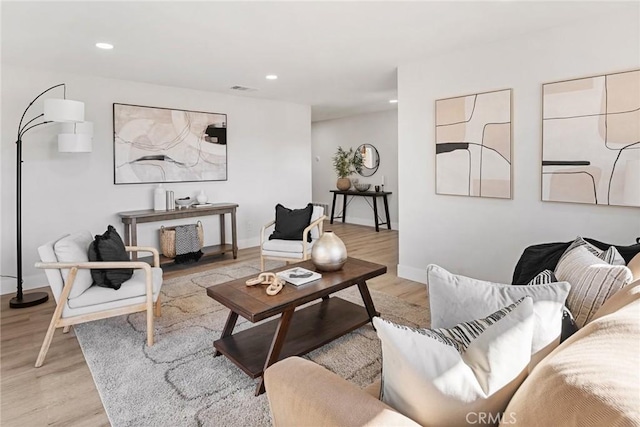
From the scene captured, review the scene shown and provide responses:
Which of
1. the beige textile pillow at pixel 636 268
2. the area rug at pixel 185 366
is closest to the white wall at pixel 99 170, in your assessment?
the area rug at pixel 185 366

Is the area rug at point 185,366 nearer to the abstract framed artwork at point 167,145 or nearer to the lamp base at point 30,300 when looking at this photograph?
the lamp base at point 30,300

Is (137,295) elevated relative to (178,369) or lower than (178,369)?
elevated

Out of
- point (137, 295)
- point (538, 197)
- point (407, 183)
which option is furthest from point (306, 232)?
point (538, 197)

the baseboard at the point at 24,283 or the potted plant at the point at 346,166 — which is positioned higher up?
the potted plant at the point at 346,166

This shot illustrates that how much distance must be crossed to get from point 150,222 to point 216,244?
1.10 meters

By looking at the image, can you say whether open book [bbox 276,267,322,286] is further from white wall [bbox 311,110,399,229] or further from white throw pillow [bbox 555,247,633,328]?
white wall [bbox 311,110,399,229]

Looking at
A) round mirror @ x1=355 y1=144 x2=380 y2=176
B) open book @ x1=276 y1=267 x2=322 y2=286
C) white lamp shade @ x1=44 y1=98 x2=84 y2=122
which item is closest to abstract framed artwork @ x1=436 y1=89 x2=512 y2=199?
open book @ x1=276 y1=267 x2=322 y2=286

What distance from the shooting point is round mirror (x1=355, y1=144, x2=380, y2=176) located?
781 cm

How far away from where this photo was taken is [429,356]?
92 cm

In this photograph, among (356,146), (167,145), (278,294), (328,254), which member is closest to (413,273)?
(328,254)

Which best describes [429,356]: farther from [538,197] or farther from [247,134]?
[247,134]

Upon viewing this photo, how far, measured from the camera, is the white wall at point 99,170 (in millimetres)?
3947

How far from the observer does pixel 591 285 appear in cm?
142

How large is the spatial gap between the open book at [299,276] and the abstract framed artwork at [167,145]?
303cm
